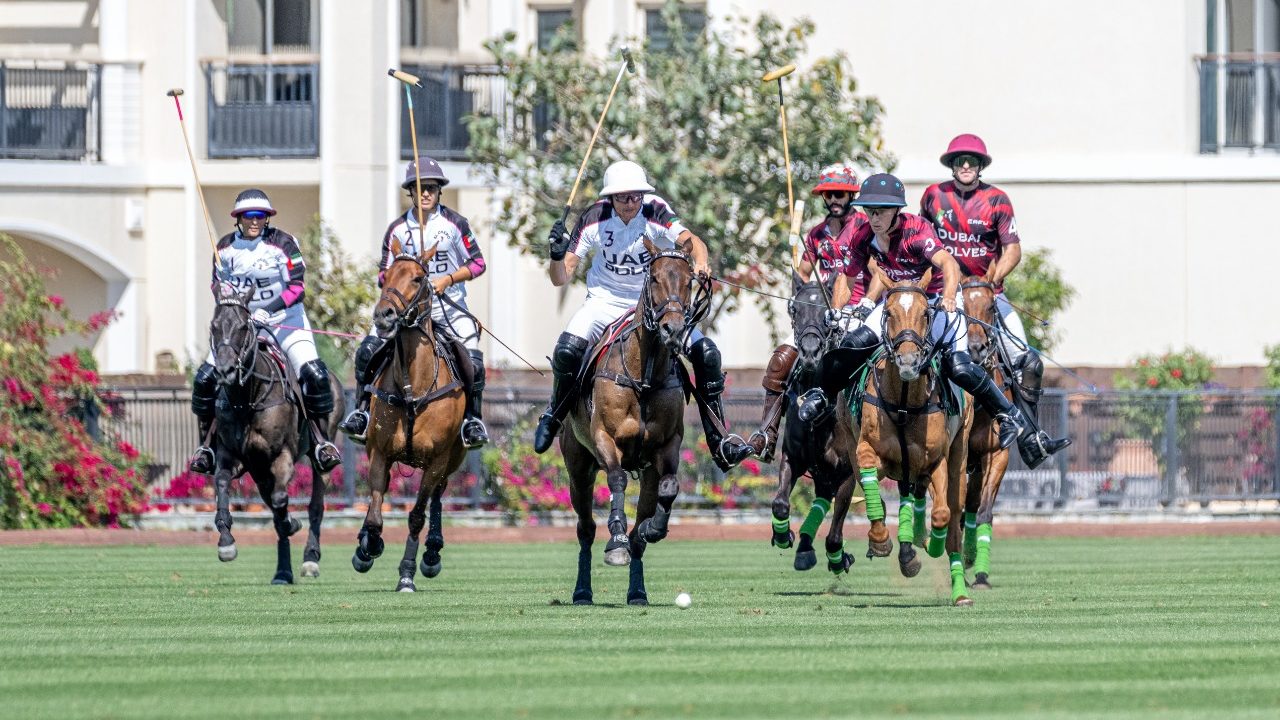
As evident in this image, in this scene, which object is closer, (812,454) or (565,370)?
(565,370)

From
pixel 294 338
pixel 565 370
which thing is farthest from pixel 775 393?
pixel 294 338

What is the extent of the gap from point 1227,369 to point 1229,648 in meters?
22.3

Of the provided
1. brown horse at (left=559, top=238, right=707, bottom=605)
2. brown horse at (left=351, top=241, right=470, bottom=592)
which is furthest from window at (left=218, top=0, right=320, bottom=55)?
brown horse at (left=559, top=238, right=707, bottom=605)

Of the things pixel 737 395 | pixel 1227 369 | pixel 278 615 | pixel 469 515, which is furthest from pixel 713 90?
pixel 278 615

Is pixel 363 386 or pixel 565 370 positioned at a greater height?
pixel 565 370

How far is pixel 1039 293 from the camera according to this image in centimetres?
3319

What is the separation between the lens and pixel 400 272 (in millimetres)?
16719

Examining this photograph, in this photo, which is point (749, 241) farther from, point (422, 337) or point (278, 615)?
point (278, 615)

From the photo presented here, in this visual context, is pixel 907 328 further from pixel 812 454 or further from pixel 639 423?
pixel 812 454

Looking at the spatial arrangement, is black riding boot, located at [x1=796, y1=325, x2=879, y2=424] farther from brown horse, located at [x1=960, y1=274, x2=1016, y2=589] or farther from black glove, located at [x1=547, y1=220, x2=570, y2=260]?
black glove, located at [x1=547, y1=220, x2=570, y2=260]

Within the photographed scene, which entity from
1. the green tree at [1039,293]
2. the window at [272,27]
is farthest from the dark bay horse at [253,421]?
the window at [272,27]

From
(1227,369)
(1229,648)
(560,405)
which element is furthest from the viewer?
(1227,369)

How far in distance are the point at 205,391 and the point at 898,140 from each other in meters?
18.4

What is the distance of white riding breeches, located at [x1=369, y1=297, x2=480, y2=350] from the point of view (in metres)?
18.3
